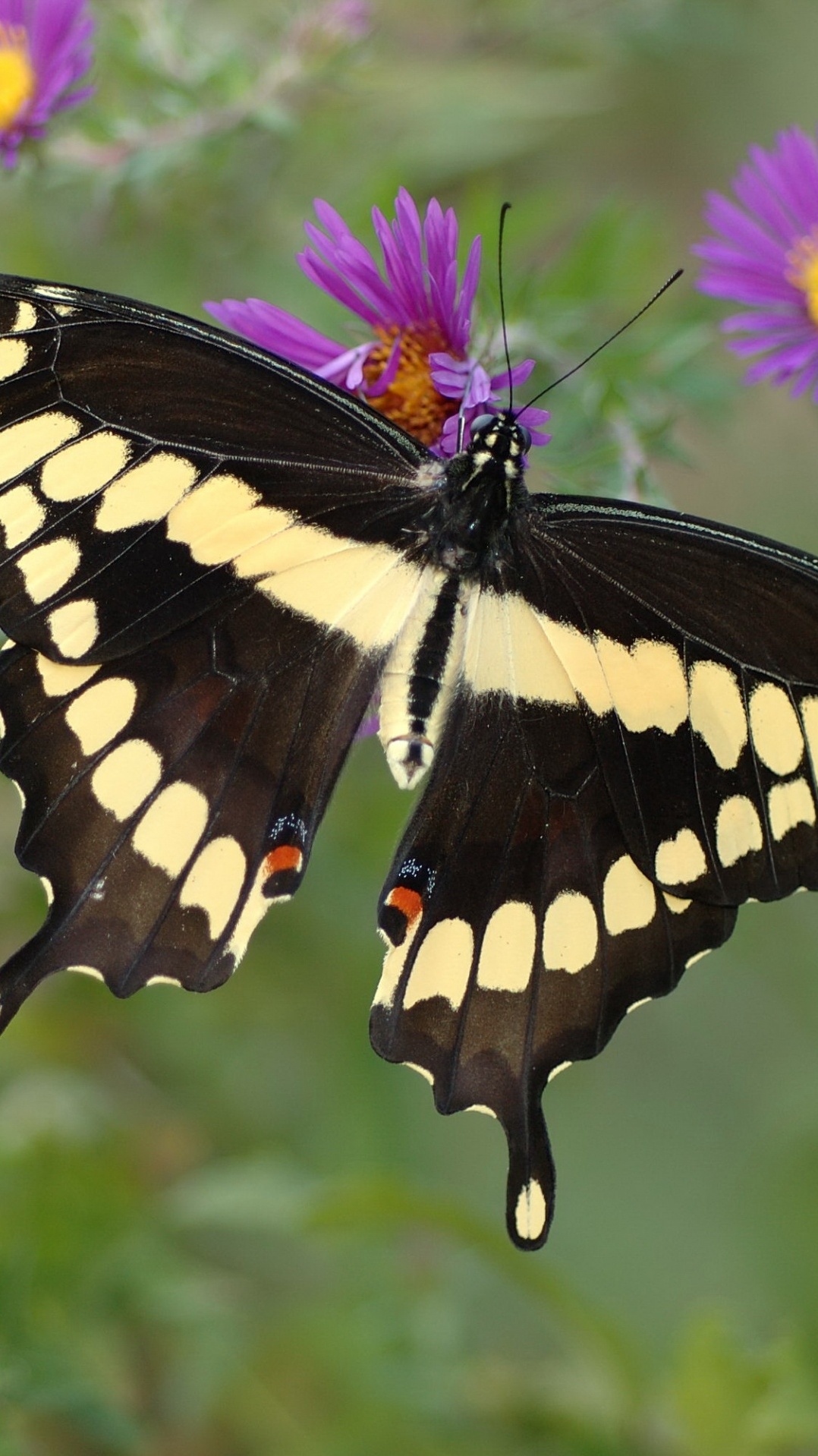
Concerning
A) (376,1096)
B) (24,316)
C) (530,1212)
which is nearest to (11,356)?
(24,316)

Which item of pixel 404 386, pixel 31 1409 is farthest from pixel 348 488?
pixel 31 1409

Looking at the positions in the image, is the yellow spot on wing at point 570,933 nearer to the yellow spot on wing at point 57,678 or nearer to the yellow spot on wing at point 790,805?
the yellow spot on wing at point 790,805

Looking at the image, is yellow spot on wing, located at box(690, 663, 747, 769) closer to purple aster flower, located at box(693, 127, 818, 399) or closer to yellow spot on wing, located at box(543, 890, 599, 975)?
yellow spot on wing, located at box(543, 890, 599, 975)

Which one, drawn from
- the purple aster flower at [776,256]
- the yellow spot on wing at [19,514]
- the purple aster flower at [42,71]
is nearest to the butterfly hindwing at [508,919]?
the yellow spot on wing at [19,514]

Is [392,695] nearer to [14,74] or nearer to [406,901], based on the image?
[406,901]

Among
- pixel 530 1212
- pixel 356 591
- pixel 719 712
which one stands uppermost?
pixel 356 591

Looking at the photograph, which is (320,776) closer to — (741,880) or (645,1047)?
(741,880)
